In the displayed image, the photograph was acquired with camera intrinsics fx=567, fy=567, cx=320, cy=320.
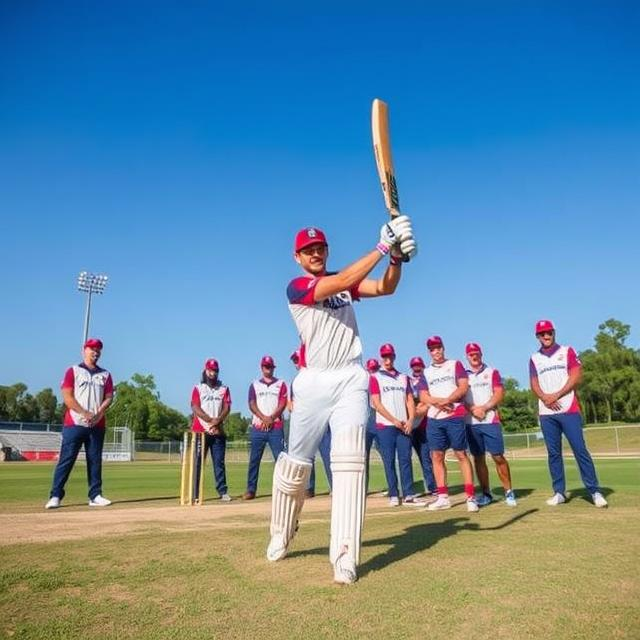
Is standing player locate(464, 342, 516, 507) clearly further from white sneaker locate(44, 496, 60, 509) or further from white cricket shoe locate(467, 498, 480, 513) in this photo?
white sneaker locate(44, 496, 60, 509)

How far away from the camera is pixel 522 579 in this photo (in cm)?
Answer: 388

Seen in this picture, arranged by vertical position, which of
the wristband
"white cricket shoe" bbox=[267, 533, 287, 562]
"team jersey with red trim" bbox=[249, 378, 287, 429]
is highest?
the wristband

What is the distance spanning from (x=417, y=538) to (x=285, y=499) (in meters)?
1.66

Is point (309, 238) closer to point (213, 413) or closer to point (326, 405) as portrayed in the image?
point (326, 405)

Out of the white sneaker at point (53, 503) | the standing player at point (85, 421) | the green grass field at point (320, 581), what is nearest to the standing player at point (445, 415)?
the green grass field at point (320, 581)

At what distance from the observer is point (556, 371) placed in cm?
885

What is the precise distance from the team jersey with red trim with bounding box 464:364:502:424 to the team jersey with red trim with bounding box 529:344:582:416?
0.60 m

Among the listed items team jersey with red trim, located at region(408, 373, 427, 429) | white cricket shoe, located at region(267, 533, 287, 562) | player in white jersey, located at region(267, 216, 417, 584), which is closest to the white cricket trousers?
player in white jersey, located at region(267, 216, 417, 584)

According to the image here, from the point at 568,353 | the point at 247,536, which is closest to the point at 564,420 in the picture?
the point at 568,353

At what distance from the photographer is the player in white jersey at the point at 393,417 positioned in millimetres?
9914

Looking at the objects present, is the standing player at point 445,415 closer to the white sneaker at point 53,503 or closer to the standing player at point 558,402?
the standing player at point 558,402

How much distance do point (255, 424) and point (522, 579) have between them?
7943 millimetres

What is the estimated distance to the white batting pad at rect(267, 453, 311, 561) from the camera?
472 centimetres

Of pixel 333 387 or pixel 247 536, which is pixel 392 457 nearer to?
pixel 247 536
